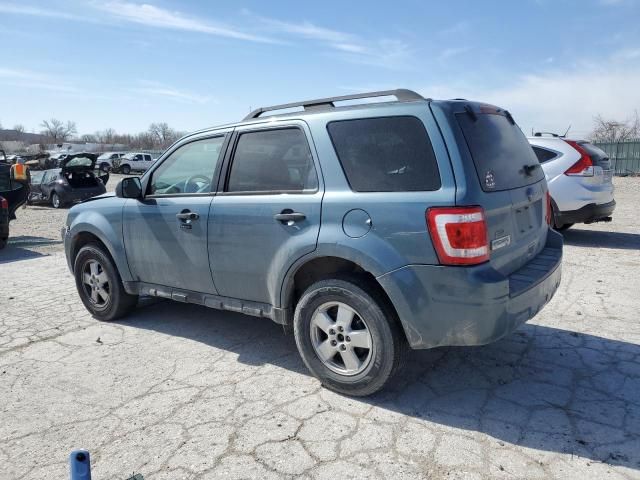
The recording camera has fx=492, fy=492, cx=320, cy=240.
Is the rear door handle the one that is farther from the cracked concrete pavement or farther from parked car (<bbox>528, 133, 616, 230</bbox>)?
parked car (<bbox>528, 133, 616, 230</bbox>)

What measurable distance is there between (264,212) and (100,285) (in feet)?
7.95

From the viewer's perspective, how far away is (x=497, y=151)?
3287mm

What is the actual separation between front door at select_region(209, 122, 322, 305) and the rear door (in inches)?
41.7

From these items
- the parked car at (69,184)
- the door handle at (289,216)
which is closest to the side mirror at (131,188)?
the door handle at (289,216)

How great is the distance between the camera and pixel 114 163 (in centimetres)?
4194

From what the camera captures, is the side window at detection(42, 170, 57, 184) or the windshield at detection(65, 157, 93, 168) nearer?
the windshield at detection(65, 157, 93, 168)

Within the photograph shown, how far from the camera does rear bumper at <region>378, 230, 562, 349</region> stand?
282cm

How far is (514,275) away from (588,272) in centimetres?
392

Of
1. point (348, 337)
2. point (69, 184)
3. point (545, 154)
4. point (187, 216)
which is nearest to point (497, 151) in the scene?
point (348, 337)

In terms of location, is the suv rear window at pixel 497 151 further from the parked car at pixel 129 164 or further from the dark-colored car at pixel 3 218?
the parked car at pixel 129 164

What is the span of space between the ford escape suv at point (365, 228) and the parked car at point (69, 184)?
14.7 meters

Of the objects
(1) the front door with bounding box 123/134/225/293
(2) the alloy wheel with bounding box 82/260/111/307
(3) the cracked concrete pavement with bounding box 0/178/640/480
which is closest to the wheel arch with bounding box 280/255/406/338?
(3) the cracked concrete pavement with bounding box 0/178/640/480

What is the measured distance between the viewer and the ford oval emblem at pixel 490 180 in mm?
3012

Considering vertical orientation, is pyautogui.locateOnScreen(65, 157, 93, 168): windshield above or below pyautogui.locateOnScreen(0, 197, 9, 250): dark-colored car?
above
